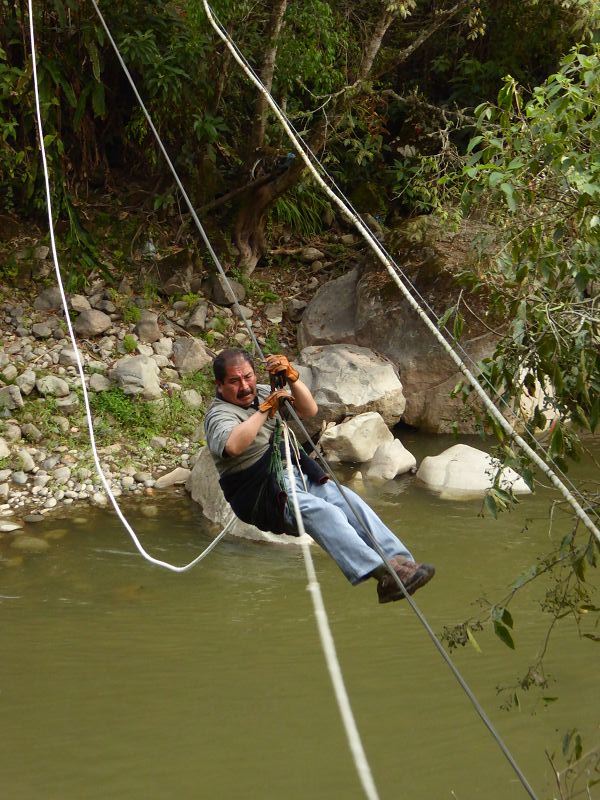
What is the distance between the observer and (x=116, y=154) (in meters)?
10.3

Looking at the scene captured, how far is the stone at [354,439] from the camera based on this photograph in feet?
25.3

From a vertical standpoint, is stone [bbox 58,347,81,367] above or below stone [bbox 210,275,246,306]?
below

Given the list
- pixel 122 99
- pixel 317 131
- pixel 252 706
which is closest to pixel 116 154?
pixel 122 99

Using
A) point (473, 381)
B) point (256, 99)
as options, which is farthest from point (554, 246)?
point (256, 99)

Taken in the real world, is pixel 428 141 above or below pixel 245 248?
above

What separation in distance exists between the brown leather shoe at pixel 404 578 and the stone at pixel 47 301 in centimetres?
558

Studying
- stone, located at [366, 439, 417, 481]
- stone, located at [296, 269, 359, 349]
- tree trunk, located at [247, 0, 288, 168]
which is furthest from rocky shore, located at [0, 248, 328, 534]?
tree trunk, located at [247, 0, 288, 168]

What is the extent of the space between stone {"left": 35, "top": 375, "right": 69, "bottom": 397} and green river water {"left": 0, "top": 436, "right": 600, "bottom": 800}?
1.47 m

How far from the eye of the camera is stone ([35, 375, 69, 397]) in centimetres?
766

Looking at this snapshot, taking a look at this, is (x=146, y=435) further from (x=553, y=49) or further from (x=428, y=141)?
(x=553, y=49)

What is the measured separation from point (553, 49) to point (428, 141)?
1589 millimetres

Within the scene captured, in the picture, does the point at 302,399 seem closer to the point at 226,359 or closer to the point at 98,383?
the point at 226,359

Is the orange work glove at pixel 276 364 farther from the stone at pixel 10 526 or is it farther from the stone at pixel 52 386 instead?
the stone at pixel 52 386

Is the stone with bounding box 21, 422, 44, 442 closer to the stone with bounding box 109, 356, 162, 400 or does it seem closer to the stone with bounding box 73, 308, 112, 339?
the stone with bounding box 109, 356, 162, 400
